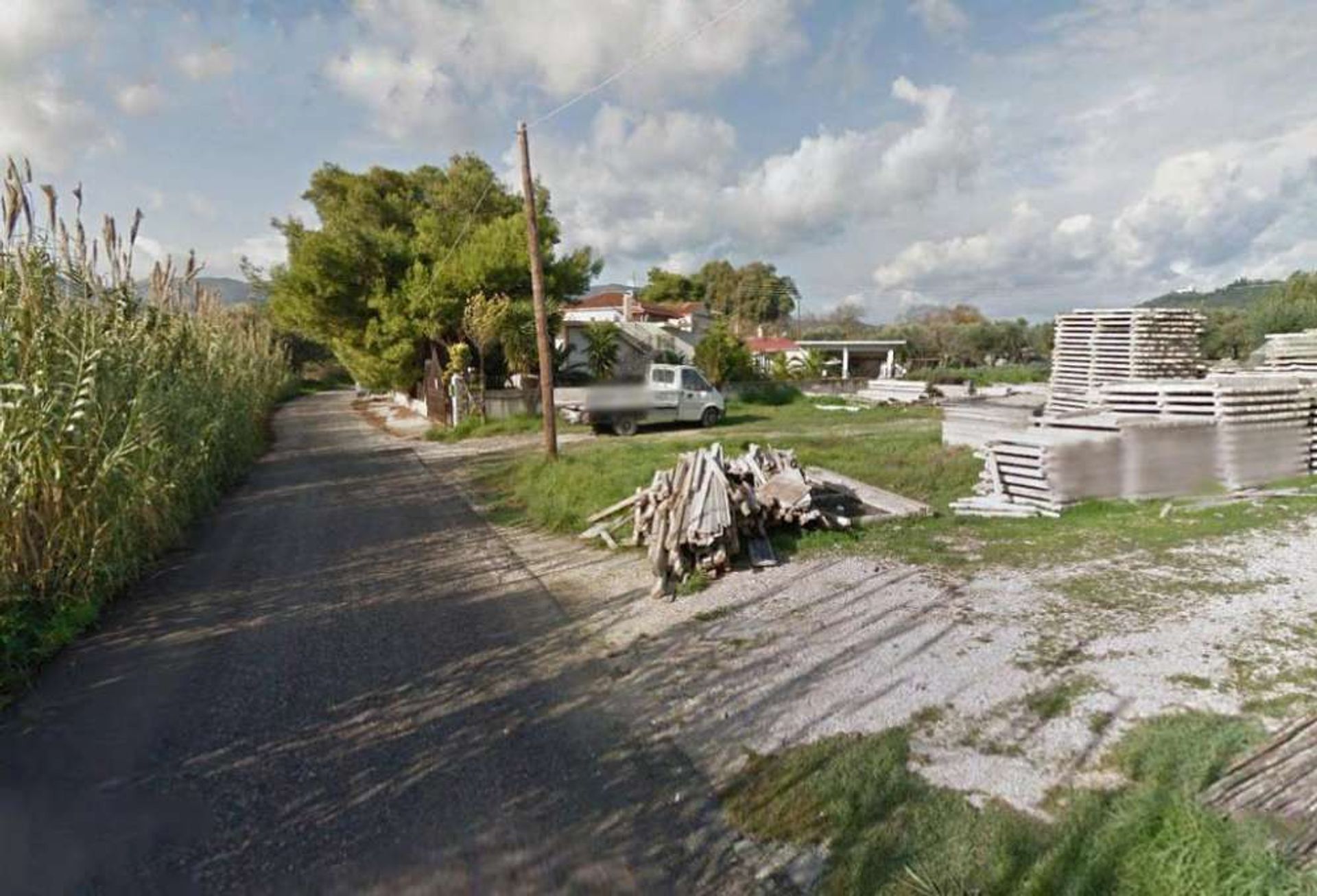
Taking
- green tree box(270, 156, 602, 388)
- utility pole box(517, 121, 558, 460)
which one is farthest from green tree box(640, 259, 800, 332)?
utility pole box(517, 121, 558, 460)

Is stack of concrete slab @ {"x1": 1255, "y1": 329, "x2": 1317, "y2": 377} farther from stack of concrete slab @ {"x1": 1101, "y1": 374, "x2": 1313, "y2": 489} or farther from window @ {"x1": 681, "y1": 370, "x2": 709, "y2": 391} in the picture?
window @ {"x1": 681, "y1": 370, "x2": 709, "y2": 391}

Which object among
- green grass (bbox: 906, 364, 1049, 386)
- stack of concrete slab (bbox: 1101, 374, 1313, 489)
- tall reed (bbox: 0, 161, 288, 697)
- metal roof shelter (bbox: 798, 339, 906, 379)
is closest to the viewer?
tall reed (bbox: 0, 161, 288, 697)

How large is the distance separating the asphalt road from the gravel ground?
53cm

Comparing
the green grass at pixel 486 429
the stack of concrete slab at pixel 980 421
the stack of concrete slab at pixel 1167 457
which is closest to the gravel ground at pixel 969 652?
the stack of concrete slab at pixel 1167 457

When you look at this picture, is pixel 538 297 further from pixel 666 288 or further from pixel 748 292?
pixel 748 292

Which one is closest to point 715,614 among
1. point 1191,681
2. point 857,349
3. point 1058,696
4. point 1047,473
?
point 1058,696

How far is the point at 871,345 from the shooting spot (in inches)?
1722

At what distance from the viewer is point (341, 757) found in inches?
142

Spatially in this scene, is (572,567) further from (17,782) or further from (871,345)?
(871,345)

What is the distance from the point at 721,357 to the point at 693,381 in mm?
9912

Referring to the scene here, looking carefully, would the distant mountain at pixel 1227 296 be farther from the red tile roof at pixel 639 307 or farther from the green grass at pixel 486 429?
the green grass at pixel 486 429

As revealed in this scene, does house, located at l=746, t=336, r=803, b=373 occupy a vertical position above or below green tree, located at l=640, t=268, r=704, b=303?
below

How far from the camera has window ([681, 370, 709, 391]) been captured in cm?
2003

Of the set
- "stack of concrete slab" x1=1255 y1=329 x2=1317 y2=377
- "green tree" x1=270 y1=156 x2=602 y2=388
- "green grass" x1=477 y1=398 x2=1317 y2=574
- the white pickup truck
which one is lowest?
"green grass" x1=477 y1=398 x2=1317 y2=574
